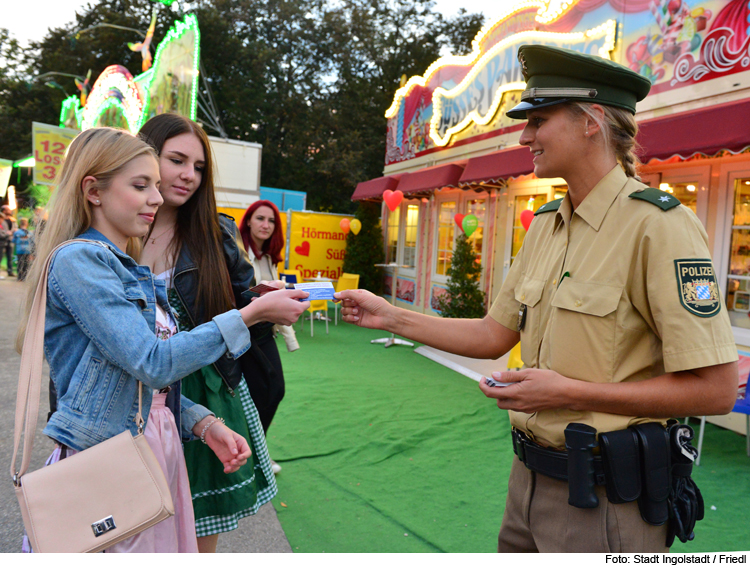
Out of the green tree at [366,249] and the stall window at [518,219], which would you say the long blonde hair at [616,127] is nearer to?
the stall window at [518,219]

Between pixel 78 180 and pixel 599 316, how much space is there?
1.44 meters

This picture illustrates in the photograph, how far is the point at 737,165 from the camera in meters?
5.23

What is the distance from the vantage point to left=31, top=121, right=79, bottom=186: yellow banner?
11.7 m

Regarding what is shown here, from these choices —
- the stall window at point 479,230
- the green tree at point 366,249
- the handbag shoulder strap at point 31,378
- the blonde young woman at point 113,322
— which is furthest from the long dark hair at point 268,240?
the green tree at point 366,249

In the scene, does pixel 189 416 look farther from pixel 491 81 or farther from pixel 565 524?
pixel 491 81

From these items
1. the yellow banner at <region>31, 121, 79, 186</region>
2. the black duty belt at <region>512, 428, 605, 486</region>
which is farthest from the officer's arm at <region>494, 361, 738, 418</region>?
the yellow banner at <region>31, 121, 79, 186</region>

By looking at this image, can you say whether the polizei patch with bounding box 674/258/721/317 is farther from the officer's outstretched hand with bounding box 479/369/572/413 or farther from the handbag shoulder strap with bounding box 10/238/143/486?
the handbag shoulder strap with bounding box 10/238/143/486

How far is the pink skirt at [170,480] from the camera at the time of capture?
1.58 metres

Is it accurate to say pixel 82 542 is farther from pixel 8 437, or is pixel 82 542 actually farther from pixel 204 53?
pixel 204 53

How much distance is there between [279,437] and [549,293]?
365 centimetres

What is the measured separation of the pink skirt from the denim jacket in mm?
180

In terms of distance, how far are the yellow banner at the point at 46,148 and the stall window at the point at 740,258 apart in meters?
12.3

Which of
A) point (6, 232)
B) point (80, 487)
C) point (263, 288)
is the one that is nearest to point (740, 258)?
point (263, 288)

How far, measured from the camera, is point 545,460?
57.5 inches
